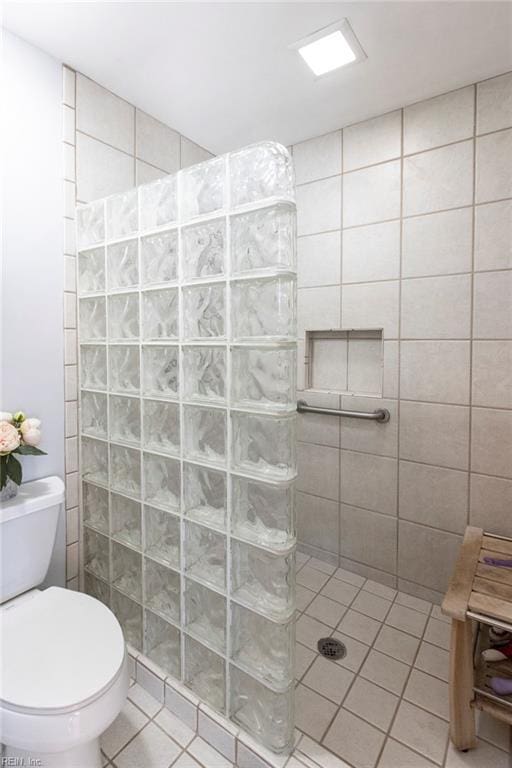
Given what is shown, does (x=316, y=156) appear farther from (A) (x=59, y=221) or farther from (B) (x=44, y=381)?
(B) (x=44, y=381)

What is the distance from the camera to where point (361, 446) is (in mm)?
1964

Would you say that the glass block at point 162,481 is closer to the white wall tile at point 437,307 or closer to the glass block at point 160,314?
the glass block at point 160,314

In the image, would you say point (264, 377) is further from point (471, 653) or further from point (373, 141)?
point (373, 141)

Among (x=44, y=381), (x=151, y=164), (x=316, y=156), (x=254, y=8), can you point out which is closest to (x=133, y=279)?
(x=44, y=381)

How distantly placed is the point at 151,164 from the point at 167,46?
0.50 meters

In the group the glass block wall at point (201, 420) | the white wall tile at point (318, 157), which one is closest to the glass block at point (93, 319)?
the glass block wall at point (201, 420)

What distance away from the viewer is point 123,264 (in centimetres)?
140

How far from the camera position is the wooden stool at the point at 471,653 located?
1088mm

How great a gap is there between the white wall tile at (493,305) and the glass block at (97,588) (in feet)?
5.99

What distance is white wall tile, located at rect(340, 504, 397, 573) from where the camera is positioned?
1.90m

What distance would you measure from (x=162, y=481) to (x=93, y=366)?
1.82 ft

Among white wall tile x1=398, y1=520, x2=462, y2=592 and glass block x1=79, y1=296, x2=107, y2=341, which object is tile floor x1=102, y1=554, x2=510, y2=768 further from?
glass block x1=79, y1=296, x2=107, y2=341

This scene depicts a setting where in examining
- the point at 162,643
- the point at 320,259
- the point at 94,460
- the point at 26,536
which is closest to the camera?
the point at 26,536


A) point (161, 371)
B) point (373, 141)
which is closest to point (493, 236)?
point (373, 141)
